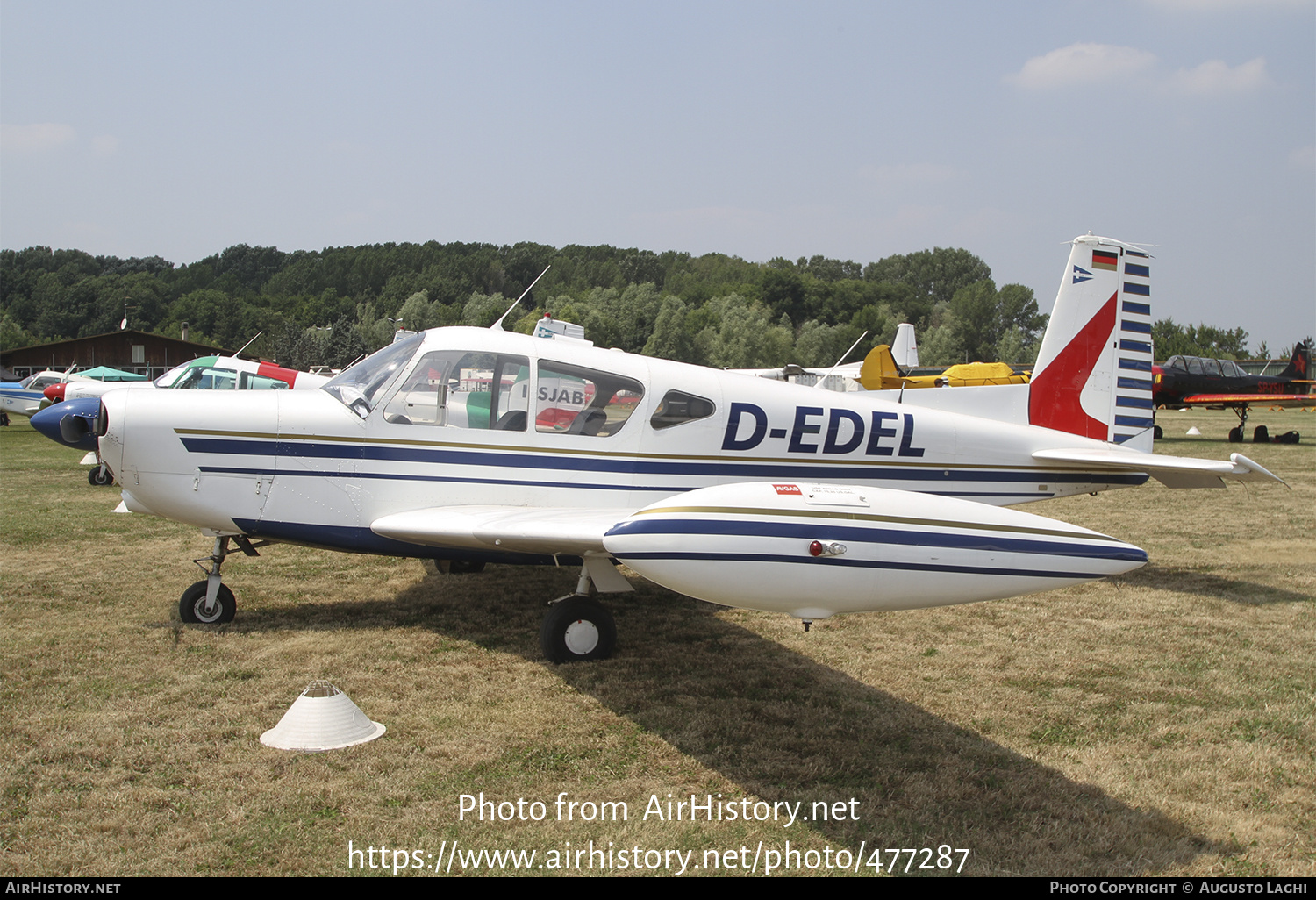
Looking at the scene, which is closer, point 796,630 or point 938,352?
point 796,630

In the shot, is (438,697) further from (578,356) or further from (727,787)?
(578,356)

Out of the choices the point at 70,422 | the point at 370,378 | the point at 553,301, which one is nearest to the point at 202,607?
the point at 70,422

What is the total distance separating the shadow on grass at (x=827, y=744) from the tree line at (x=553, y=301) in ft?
202

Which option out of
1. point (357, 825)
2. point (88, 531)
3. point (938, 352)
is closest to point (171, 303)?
point (938, 352)

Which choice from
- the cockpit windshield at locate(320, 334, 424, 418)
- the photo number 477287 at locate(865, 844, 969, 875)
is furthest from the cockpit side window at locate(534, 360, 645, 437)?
the photo number 477287 at locate(865, 844, 969, 875)

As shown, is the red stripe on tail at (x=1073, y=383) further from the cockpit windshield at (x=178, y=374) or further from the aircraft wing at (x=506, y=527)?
the cockpit windshield at (x=178, y=374)

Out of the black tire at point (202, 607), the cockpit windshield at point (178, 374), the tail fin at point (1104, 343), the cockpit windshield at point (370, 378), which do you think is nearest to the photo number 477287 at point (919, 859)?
the cockpit windshield at point (370, 378)

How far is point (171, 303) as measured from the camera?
122m

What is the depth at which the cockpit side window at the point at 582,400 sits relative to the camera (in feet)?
19.1

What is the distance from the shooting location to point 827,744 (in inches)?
171

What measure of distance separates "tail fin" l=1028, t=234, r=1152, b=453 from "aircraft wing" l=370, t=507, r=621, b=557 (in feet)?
14.6

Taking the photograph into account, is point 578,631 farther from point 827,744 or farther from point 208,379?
point 208,379
